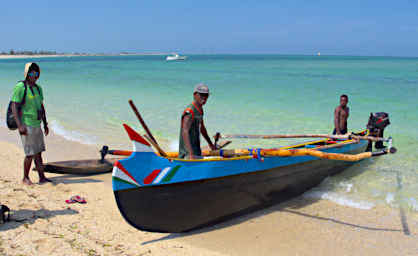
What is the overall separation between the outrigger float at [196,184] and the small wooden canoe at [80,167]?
6.89ft

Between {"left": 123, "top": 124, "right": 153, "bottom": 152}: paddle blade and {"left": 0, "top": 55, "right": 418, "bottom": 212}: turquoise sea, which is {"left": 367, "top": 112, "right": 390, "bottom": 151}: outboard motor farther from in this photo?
{"left": 123, "top": 124, "right": 153, "bottom": 152}: paddle blade

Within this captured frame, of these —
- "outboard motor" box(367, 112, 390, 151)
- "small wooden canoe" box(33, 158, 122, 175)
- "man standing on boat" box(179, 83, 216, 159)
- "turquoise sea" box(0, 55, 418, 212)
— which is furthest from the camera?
"outboard motor" box(367, 112, 390, 151)

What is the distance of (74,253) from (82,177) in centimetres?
293

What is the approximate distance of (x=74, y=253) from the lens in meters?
3.56

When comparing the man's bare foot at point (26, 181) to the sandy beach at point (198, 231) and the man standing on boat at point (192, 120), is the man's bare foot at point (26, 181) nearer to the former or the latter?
the sandy beach at point (198, 231)

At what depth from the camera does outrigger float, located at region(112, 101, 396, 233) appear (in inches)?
147

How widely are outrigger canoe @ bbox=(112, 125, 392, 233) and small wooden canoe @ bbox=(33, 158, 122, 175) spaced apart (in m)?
2.73

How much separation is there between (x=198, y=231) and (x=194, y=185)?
73 cm

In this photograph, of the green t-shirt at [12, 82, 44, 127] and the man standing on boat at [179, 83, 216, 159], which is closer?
the man standing on boat at [179, 83, 216, 159]

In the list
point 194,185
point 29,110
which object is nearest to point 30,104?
point 29,110

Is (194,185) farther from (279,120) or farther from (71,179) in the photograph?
(279,120)

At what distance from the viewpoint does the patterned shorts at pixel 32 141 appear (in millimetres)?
5219

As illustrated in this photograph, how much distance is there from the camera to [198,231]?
14.6 ft

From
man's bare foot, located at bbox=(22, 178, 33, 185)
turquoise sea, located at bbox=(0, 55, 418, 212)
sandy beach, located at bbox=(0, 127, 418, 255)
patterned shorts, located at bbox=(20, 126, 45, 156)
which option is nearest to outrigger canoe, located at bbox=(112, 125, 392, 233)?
sandy beach, located at bbox=(0, 127, 418, 255)
